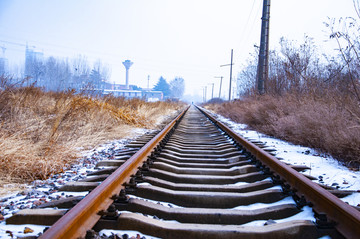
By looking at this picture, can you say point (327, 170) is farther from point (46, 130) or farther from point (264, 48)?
point (264, 48)

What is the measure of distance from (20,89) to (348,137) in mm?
7046

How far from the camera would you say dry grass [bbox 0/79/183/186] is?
360 centimetres

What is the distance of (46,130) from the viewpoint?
212 inches

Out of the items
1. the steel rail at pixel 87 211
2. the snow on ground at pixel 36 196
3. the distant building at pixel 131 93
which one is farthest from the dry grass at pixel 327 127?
the distant building at pixel 131 93

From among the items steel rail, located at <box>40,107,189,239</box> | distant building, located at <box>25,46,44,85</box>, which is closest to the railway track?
steel rail, located at <box>40,107,189,239</box>

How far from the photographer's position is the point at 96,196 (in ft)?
6.98

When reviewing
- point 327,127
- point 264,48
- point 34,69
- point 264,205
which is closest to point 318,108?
point 327,127

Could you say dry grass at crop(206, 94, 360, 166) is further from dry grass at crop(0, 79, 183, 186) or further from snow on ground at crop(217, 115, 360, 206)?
dry grass at crop(0, 79, 183, 186)

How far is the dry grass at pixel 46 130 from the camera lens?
360cm

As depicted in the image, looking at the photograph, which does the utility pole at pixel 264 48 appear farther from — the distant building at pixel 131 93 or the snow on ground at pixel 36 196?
the snow on ground at pixel 36 196

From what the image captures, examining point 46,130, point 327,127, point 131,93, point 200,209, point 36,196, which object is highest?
point 131,93

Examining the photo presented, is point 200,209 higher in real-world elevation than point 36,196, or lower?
higher

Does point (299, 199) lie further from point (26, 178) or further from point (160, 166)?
point (26, 178)

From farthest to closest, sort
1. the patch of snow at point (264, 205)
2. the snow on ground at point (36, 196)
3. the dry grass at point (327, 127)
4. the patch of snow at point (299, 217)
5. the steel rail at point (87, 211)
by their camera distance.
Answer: the dry grass at point (327, 127) < the patch of snow at point (264, 205) < the patch of snow at point (299, 217) < the snow on ground at point (36, 196) < the steel rail at point (87, 211)
